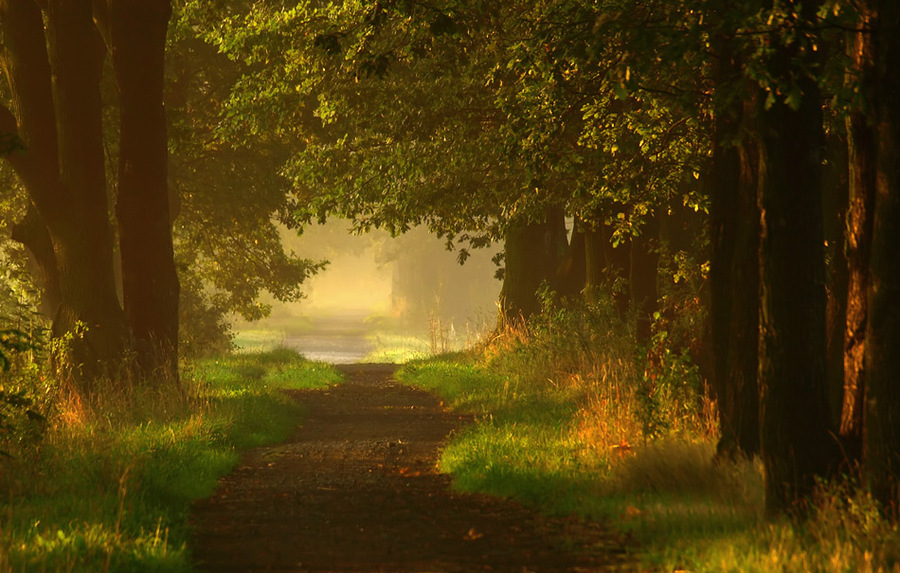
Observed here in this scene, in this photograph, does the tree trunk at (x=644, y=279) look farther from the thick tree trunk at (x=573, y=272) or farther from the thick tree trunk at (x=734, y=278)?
the thick tree trunk at (x=573, y=272)

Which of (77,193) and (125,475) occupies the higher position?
(77,193)

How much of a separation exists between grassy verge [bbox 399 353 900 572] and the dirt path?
0.31 m

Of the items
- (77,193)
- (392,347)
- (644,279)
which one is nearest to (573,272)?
(644,279)

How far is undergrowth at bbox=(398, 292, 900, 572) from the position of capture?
6.40m

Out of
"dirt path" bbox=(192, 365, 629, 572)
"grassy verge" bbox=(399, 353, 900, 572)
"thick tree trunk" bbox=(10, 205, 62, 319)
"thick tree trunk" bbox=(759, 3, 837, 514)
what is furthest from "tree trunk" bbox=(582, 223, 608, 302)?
"thick tree trunk" bbox=(759, 3, 837, 514)

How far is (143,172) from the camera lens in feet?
51.8

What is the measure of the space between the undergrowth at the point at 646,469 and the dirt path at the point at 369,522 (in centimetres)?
34

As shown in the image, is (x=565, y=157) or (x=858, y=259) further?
(x=565, y=157)

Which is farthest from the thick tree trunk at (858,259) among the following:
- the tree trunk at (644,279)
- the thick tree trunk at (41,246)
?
the thick tree trunk at (41,246)

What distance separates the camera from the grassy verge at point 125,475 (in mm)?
6852

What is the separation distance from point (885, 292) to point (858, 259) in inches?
31.7

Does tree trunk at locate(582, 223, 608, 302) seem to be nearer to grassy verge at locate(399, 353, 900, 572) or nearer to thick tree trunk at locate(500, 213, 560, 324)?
grassy verge at locate(399, 353, 900, 572)

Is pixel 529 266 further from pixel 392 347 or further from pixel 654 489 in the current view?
pixel 392 347

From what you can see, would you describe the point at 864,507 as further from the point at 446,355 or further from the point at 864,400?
the point at 446,355
